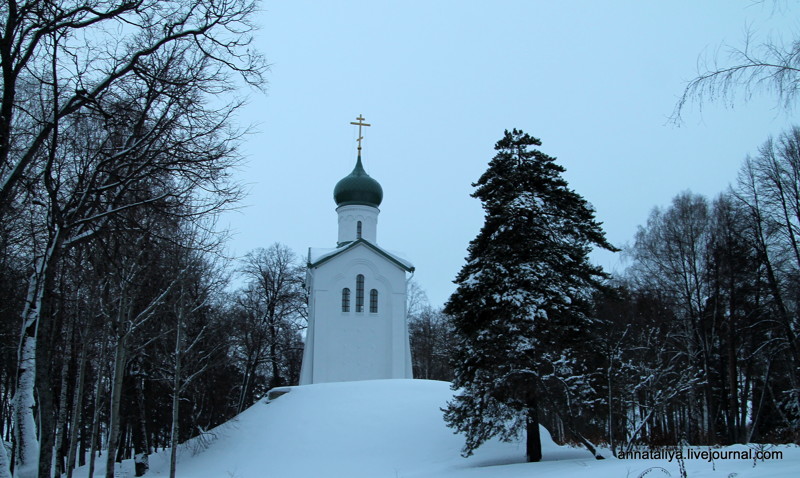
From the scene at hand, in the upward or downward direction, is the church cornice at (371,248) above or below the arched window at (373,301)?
above

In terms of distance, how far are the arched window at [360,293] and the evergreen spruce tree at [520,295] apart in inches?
553

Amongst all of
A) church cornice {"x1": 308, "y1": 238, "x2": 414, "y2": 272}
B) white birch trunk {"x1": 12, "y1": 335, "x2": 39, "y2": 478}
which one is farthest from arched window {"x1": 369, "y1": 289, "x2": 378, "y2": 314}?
white birch trunk {"x1": 12, "y1": 335, "x2": 39, "y2": 478}

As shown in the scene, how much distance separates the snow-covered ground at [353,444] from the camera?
15.2 metres

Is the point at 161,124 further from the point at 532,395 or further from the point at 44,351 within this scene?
the point at 532,395

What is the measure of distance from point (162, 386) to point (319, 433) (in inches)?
280

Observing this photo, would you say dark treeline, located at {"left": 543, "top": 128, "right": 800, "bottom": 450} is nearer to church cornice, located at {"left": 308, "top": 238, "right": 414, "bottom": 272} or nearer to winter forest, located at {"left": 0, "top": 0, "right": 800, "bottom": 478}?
winter forest, located at {"left": 0, "top": 0, "right": 800, "bottom": 478}

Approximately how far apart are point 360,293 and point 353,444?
11523 millimetres

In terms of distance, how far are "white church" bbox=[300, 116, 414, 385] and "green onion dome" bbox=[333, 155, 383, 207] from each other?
2.31 metres

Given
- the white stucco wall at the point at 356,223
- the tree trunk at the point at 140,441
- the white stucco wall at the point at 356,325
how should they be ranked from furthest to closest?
the white stucco wall at the point at 356,223 → the white stucco wall at the point at 356,325 → the tree trunk at the point at 140,441

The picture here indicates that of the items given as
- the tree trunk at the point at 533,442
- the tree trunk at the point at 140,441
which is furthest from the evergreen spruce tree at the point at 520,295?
the tree trunk at the point at 140,441

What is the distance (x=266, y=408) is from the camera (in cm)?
2234

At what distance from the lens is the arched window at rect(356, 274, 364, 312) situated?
28.9 m

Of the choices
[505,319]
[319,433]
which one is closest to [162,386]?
[319,433]

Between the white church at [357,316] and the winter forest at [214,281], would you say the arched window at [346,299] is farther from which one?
the winter forest at [214,281]
